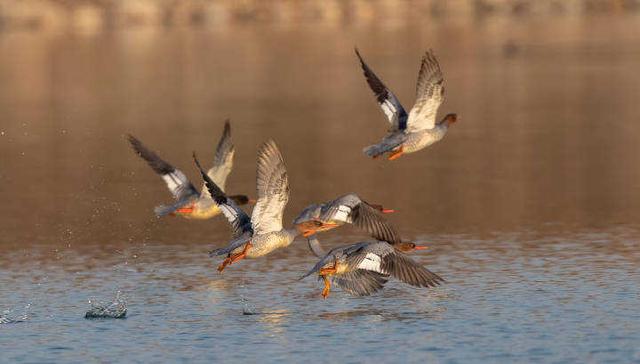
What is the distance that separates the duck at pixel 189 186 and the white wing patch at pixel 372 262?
511 centimetres

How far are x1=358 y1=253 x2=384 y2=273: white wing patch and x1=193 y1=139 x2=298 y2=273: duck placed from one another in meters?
1.10

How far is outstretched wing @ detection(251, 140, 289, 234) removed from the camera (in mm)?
21594

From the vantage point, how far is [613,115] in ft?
164

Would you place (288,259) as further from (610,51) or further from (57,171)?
(610,51)

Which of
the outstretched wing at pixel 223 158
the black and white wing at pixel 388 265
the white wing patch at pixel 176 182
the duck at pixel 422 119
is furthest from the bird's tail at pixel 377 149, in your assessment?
the white wing patch at pixel 176 182

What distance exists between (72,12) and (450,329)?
9769 centimetres

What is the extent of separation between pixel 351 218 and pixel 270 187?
49.0 inches

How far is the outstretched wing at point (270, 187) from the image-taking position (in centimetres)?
2159

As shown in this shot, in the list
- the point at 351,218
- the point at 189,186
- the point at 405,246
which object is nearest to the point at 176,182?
the point at 189,186

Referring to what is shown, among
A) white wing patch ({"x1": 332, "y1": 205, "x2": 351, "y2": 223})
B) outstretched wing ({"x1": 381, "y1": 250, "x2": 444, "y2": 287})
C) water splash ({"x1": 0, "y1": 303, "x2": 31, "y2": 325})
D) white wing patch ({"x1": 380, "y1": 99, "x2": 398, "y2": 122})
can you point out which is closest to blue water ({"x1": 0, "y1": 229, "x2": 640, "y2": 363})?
water splash ({"x1": 0, "y1": 303, "x2": 31, "y2": 325})

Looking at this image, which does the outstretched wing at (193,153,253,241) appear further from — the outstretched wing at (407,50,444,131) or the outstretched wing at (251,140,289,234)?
the outstretched wing at (407,50,444,131)

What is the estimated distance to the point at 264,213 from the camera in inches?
868

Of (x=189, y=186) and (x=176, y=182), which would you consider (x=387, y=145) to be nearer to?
(x=189, y=186)

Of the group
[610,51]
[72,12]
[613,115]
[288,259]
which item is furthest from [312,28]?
[288,259]
